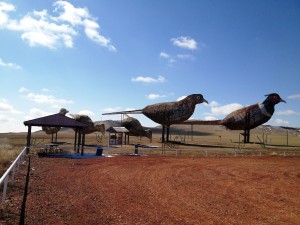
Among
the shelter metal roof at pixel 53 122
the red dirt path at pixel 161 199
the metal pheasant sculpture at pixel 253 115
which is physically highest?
the metal pheasant sculpture at pixel 253 115

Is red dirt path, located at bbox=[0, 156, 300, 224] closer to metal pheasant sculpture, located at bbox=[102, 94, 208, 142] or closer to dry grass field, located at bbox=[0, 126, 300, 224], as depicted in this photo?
dry grass field, located at bbox=[0, 126, 300, 224]

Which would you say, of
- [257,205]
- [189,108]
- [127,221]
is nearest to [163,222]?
[127,221]

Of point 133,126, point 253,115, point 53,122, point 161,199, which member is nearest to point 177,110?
point 133,126

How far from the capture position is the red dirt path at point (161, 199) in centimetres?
794

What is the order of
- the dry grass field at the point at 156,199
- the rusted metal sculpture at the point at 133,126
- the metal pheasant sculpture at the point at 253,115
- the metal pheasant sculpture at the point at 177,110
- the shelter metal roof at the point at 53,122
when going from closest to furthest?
1. the dry grass field at the point at 156,199
2. the shelter metal roof at the point at 53,122
3. the metal pheasant sculpture at the point at 253,115
4. the metal pheasant sculpture at the point at 177,110
5. the rusted metal sculpture at the point at 133,126

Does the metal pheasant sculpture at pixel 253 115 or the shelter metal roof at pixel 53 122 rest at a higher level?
Result: the metal pheasant sculpture at pixel 253 115

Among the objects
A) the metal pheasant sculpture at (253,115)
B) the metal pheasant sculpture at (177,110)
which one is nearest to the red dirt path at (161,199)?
the metal pheasant sculpture at (177,110)

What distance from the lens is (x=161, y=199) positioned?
10.1 metres

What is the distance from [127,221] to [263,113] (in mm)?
35164

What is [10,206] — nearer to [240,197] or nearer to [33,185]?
[33,185]

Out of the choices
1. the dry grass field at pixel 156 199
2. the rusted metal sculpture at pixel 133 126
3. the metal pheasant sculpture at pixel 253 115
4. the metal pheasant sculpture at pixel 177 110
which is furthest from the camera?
the rusted metal sculpture at pixel 133 126

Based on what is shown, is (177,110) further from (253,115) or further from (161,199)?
(161,199)

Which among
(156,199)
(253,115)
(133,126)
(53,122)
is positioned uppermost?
(253,115)

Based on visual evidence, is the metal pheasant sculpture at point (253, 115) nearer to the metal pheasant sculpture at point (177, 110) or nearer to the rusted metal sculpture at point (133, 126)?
the metal pheasant sculpture at point (177, 110)
